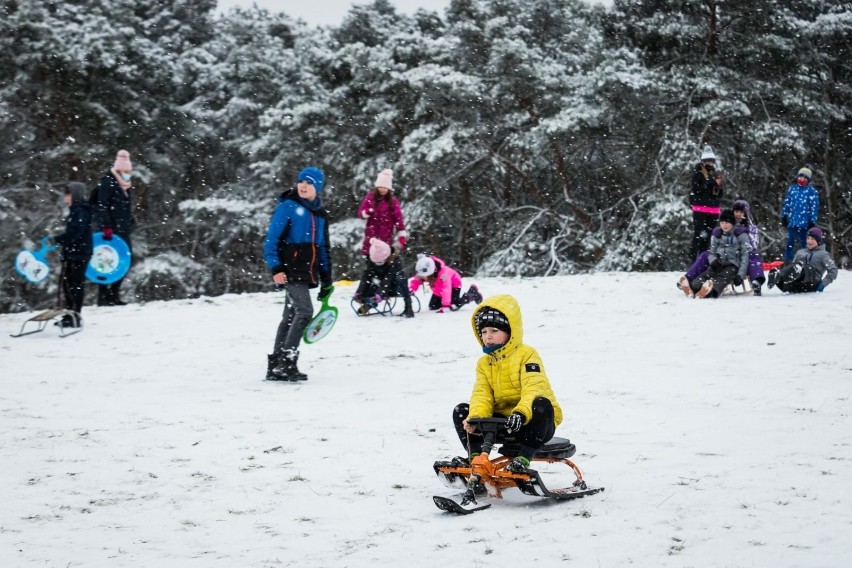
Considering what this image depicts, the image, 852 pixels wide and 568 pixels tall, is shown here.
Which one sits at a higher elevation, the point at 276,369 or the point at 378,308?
the point at 378,308

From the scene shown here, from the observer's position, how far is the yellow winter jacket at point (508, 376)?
491 centimetres

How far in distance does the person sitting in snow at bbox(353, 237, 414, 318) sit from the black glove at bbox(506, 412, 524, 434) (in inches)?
286

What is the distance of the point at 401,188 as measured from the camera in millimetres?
24500

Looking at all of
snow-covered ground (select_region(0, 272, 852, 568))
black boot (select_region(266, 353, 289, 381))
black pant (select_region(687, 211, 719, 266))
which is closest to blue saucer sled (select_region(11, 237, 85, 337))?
snow-covered ground (select_region(0, 272, 852, 568))

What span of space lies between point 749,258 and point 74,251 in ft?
30.0

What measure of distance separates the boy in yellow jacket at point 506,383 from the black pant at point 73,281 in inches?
315

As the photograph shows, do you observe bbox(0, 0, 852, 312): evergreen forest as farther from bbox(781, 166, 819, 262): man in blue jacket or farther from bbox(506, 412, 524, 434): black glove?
bbox(506, 412, 524, 434): black glove

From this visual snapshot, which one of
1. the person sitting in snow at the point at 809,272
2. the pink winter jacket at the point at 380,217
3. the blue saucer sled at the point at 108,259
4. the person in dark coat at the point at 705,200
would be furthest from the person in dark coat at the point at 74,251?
the person sitting in snow at the point at 809,272

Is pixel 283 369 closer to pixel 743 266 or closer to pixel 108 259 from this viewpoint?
pixel 108 259

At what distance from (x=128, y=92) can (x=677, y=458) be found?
23.4 metres

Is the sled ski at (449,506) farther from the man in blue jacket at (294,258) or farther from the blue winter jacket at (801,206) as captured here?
the blue winter jacket at (801,206)

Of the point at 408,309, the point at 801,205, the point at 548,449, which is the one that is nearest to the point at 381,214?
the point at 408,309

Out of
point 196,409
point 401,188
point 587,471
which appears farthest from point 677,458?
point 401,188

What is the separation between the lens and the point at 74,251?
37.9 feet
